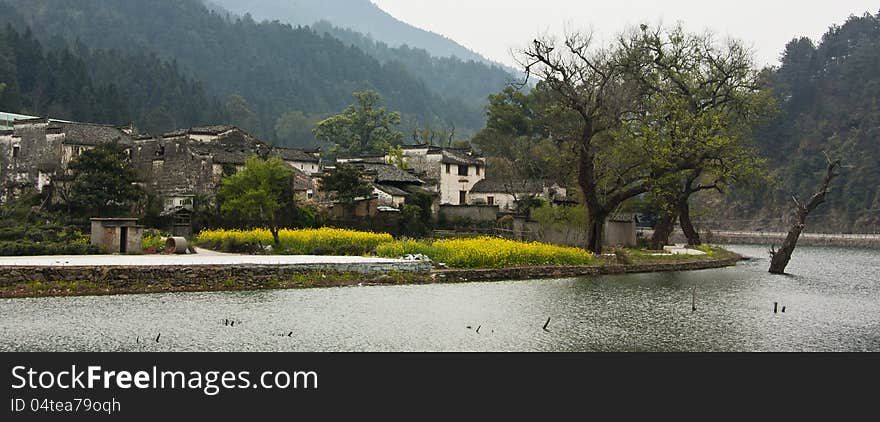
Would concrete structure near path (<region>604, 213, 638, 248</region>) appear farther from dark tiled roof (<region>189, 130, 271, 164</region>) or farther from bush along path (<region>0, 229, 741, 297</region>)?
dark tiled roof (<region>189, 130, 271, 164</region>)

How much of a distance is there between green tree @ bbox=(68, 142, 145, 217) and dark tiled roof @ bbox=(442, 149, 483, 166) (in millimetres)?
28885

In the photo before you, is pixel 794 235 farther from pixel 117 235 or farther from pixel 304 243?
pixel 117 235

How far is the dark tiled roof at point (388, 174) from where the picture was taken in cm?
6021

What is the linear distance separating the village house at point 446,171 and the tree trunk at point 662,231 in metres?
21.8

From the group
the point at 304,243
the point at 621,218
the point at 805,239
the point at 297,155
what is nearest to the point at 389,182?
the point at 297,155

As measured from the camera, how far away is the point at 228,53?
606 feet

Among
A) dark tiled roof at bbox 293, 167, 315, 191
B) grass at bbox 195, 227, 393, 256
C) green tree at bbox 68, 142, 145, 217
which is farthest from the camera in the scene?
dark tiled roof at bbox 293, 167, 315, 191

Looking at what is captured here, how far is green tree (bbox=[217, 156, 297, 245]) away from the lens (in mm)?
40719

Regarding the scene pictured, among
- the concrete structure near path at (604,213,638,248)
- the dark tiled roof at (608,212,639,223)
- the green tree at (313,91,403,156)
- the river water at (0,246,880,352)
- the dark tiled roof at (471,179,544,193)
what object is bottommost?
the river water at (0,246,880,352)

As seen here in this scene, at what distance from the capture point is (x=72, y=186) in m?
46.5

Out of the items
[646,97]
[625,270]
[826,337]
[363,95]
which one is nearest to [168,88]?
[363,95]

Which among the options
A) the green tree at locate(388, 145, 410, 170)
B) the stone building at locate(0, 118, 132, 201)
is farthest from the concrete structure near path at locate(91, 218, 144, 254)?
the green tree at locate(388, 145, 410, 170)

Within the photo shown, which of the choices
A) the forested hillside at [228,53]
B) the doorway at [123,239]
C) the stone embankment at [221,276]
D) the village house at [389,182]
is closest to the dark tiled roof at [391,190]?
the village house at [389,182]
